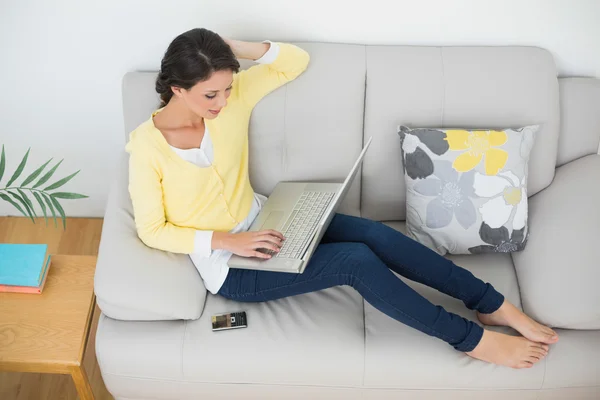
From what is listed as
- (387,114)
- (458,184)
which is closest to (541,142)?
(458,184)

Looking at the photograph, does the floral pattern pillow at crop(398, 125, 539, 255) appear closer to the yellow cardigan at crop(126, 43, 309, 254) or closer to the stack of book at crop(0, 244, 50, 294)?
the yellow cardigan at crop(126, 43, 309, 254)

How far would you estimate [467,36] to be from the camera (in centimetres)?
204

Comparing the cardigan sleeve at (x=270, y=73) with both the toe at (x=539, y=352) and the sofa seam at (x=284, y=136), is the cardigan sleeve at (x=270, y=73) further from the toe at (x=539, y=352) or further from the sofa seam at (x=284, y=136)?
the toe at (x=539, y=352)

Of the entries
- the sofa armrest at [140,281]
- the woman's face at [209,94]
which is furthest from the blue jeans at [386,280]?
the woman's face at [209,94]

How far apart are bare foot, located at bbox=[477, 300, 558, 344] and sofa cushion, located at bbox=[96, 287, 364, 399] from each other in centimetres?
37

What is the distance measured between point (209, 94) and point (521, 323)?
1.01 meters

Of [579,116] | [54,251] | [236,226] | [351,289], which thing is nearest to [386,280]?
[351,289]

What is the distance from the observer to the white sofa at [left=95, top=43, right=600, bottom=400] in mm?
1662

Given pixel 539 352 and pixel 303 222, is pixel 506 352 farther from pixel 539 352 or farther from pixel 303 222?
pixel 303 222

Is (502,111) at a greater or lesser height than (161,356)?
greater

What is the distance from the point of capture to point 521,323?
168 cm

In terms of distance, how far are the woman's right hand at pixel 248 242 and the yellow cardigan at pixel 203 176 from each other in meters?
0.08

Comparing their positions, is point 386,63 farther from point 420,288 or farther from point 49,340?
point 49,340

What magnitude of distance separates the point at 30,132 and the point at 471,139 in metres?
1.54
